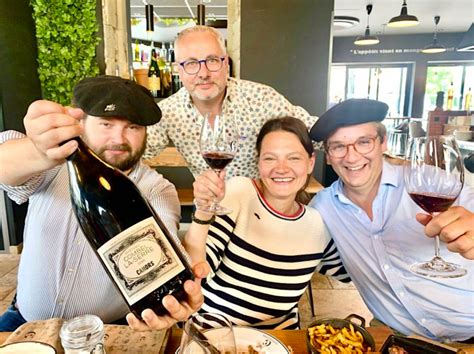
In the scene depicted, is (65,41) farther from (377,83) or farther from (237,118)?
(377,83)

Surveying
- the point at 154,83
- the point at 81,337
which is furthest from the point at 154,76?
the point at 81,337

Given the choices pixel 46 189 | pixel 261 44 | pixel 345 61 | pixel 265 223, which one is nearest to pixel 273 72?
pixel 261 44

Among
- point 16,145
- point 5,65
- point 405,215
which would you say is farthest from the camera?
point 5,65

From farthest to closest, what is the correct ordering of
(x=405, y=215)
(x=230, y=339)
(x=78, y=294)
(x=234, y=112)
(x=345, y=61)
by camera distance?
1. (x=345, y=61)
2. (x=234, y=112)
3. (x=405, y=215)
4. (x=78, y=294)
5. (x=230, y=339)

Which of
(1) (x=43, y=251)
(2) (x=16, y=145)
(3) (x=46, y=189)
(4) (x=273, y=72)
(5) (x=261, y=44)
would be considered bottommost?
(1) (x=43, y=251)

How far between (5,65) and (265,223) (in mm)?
3118

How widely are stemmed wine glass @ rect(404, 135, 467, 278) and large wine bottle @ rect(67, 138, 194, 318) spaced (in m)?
0.62

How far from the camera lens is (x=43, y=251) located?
1186 mm

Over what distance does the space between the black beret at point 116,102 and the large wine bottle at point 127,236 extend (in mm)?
290

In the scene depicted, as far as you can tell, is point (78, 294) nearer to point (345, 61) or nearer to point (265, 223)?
point (265, 223)

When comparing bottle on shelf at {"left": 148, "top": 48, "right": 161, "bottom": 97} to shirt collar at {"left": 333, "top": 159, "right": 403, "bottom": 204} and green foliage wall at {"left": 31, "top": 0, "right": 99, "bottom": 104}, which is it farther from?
shirt collar at {"left": 333, "top": 159, "right": 403, "bottom": 204}

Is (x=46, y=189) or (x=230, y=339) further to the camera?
(x=46, y=189)

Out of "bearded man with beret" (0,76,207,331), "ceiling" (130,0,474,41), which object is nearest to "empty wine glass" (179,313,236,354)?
"bearded man with beret" (0,76,207,331)

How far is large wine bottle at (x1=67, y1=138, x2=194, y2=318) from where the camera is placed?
0.70 meters
